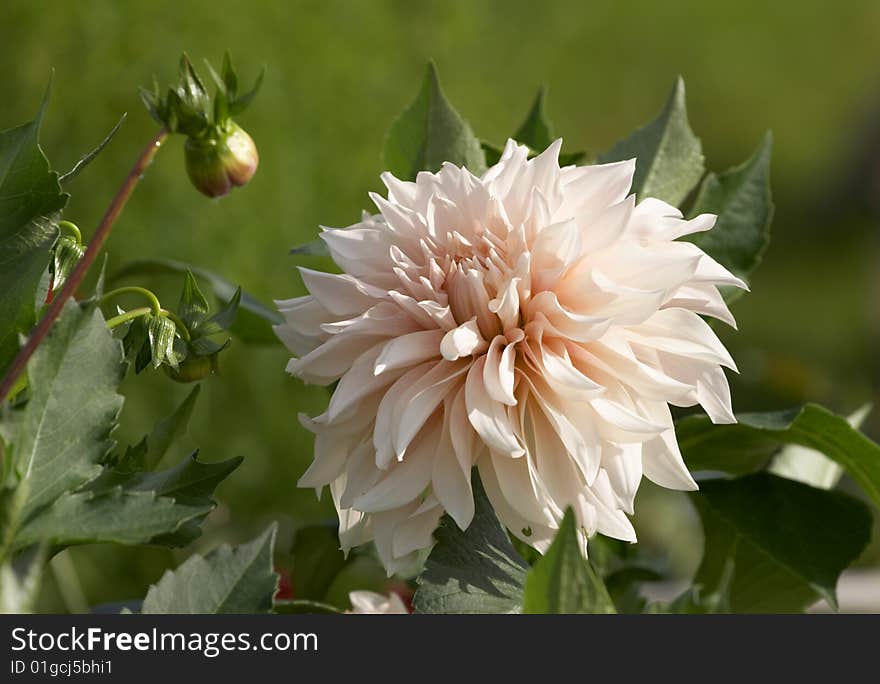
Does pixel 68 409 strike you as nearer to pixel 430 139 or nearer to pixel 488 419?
pixel 488 419

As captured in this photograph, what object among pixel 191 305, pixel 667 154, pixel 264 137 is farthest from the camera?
pixel 264 137

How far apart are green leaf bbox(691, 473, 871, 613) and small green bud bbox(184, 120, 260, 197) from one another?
0.74 ft

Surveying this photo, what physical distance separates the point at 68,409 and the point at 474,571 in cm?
12

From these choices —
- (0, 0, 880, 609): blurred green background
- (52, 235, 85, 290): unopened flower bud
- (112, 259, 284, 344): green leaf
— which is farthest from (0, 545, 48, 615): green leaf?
(0, 0, 880, 609): blurred green background

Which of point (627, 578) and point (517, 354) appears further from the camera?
point (627, 578)

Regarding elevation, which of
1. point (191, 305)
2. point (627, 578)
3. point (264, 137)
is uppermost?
point (264, 137)

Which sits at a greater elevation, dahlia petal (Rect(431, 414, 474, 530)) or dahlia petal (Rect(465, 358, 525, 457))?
dahlia petal (Rect(465, 358, 525, 457))

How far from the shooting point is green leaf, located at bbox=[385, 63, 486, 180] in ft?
1.42

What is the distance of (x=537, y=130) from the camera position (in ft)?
1.58

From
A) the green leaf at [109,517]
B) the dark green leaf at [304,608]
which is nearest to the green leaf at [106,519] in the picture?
the green leaf at [109,517]

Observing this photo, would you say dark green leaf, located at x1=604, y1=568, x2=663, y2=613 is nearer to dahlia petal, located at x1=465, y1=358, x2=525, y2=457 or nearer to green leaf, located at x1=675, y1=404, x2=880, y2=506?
green leaf, located at x1=675, y1=404, x2=880, y2=506

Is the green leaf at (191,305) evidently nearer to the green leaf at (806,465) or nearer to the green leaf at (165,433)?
the green leaf at (165,433)

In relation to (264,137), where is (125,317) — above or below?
below

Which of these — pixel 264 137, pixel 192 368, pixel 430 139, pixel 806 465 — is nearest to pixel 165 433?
pixel 192 368
